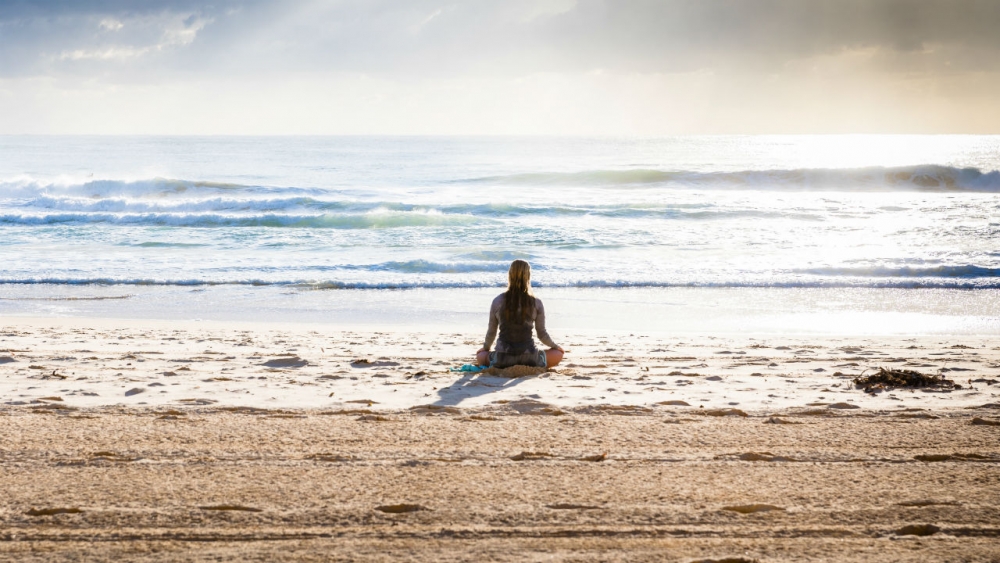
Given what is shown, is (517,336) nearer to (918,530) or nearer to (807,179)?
(918,530)

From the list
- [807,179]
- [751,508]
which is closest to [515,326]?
[751,508]

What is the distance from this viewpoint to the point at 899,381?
219 inches

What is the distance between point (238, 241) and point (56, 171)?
1286 inches

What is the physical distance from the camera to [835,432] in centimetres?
438

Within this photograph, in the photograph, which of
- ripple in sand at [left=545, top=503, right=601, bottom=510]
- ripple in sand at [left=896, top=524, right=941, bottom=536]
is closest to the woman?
ripple in sand at [left=545, top=503, right=601, bottom=510]

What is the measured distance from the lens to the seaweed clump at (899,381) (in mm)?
5520

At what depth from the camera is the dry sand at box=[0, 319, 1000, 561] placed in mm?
2928

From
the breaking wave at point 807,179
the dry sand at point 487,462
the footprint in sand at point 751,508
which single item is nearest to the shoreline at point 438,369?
the dry sand at point 487,462

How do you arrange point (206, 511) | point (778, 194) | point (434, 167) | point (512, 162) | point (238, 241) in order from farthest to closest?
point (512, 162) < point (434, 167) < point (778, 194) < point (238, 241) < point (206, 511)

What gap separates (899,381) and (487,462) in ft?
11.6

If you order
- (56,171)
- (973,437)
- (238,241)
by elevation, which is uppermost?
(56,171)

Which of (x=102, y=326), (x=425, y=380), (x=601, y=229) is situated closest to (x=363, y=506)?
(x=425, y=380)

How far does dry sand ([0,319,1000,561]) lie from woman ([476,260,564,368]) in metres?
0.23

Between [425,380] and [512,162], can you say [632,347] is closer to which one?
[425,380]
